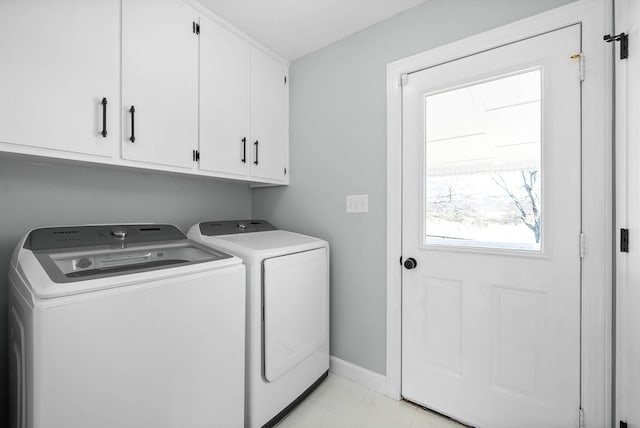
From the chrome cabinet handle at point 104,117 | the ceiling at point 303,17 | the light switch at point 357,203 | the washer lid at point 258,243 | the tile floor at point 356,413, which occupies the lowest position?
the tile floor at point 356,413

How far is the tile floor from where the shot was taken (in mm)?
1562

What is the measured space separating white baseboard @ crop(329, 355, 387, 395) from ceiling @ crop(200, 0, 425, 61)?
7.70 feet

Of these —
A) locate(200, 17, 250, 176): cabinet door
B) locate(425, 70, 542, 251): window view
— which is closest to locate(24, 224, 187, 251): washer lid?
locate(200, 17, 250, 176): cabinet door

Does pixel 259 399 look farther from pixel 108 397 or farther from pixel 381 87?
pixel 381 87

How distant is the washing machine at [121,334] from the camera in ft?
2.78

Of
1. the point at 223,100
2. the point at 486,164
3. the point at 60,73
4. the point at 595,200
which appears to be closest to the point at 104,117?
the point at 60,73

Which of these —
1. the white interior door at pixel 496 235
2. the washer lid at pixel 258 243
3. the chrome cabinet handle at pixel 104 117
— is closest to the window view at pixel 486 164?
the white interior door at pixel 496 235

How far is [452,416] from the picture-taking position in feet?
5.21

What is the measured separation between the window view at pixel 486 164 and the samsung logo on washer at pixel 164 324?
85 cm

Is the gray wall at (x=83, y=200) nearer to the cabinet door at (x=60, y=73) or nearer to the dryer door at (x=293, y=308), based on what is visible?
the cabinet door at (x=60, y=73)

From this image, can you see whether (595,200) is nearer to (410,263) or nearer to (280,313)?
(410,263)

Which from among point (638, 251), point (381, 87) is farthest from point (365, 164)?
point (638, 251)

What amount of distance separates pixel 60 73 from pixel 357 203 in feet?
5.40

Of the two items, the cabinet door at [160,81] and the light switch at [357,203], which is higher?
the cabinet door at [160,81]
